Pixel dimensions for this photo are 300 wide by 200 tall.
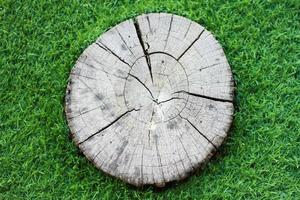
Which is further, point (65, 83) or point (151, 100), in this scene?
point (65, 83)

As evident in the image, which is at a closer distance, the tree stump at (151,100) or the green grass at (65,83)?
the tree stump at (151,100)

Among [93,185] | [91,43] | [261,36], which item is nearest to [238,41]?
[261,36]

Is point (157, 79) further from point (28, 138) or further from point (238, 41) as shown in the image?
point (28, 138)

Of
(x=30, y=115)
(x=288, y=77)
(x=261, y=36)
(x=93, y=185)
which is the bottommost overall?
(x=93, y=185)

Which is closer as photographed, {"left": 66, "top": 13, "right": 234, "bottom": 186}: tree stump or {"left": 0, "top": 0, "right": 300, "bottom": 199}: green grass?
{"left": 66, "top": 13, "right": 234, "bottom": 186}: tree stump
